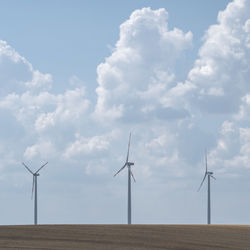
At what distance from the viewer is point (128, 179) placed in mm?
104188

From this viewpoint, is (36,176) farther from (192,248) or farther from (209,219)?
(192,248)

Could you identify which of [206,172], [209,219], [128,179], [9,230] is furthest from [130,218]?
[9,230]

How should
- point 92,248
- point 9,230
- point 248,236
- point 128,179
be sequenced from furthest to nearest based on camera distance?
1. point 128,179
2. point 248,236
3. point 9,230
4. point 92,248

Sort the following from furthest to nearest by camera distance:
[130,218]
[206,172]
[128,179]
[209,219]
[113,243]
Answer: [206,172] → [209,219] → [128,179] → [130,218] → [113,243]

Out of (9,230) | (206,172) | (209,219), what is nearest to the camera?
(9,230)

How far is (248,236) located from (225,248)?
41.7ft

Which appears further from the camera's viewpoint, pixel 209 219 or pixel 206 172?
pixel 206 172

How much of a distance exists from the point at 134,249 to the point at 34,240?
8.53 metres

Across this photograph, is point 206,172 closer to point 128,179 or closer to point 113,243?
point 128,179

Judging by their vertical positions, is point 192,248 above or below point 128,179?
below

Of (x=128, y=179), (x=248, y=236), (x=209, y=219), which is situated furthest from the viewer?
(x=209, y=219)

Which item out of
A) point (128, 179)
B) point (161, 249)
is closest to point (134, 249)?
point (161, 249)

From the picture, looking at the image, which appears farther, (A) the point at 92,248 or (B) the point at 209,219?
(B) the point at 209,219

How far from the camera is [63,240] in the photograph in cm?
4456
